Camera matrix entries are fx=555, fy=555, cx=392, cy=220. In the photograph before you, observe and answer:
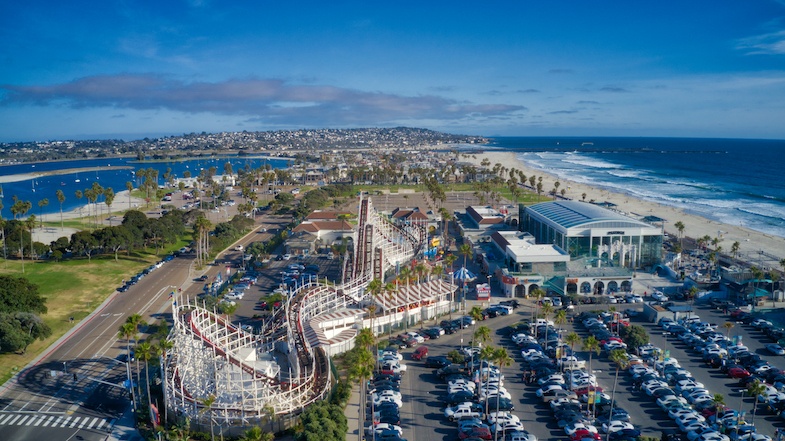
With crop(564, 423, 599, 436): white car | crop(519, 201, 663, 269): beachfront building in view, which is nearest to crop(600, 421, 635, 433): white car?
→ crop(564, 423, 599, 436): white car

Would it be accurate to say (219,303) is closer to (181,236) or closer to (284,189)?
(181,236)

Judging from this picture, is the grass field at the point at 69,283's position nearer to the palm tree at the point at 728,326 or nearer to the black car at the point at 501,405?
the black car at the point at 501,405

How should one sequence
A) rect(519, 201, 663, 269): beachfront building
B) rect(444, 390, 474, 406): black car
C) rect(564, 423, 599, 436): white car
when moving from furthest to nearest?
rect(519, 201, 663, 269): beachfront building < rect(444, 390, 474, 406): black car < rect(564, 423, 599, 436): white car

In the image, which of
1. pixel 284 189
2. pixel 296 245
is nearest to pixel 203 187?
pixel 284 189

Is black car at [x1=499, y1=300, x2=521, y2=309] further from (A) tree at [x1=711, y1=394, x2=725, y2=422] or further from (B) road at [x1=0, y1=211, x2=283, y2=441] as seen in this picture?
(B) road at [x1=0, y1=211, x2=283, y2=441]

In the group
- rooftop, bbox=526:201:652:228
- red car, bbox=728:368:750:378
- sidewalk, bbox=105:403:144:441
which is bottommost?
sidewalk, bbox=105:403:144:441

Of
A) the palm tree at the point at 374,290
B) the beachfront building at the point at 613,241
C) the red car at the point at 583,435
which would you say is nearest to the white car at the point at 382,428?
the red car at the point at 583,435

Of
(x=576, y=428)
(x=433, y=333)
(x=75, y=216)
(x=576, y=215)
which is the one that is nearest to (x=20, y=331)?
(x=433, y=333)
